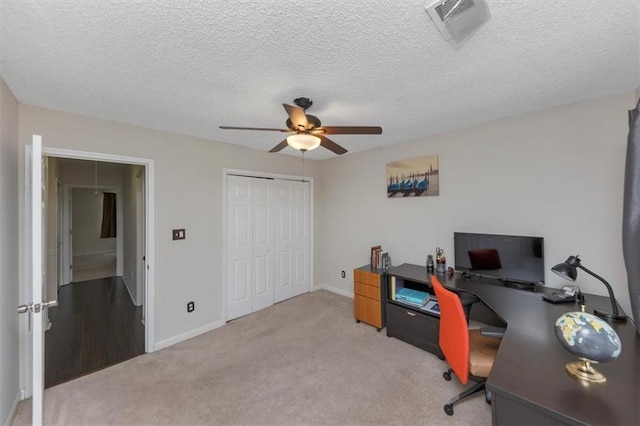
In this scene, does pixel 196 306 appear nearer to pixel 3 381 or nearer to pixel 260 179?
pixel 3 381

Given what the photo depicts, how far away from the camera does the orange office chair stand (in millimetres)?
1640

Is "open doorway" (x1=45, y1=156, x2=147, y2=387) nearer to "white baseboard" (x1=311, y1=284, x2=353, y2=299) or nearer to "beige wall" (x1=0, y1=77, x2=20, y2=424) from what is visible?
"beige wall" (x1=0, y1=77, x2=20, y2=424)

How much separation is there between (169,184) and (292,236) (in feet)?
6.66

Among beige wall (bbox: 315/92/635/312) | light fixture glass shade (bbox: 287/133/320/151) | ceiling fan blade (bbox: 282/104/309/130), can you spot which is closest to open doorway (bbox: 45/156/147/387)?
light fixture glass shade (bbox: 287/133/320/151)

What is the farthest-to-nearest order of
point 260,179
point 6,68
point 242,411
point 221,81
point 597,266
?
point 260,179, point 597,266, point 242,411, point 221,81, point 6,68

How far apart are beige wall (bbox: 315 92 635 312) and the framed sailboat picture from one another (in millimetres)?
79

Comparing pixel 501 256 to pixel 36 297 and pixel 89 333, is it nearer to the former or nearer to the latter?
pixel 36 297

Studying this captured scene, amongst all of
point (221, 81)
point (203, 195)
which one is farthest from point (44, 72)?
point (203, 195)

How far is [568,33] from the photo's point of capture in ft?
4.23

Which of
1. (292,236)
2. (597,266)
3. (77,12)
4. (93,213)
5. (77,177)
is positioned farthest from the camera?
(93,213)

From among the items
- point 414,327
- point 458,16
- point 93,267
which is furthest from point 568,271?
point 93,267

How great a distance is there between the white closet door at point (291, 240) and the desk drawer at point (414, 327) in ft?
5.96

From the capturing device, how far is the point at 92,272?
5.77m

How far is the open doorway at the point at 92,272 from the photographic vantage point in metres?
2.61
